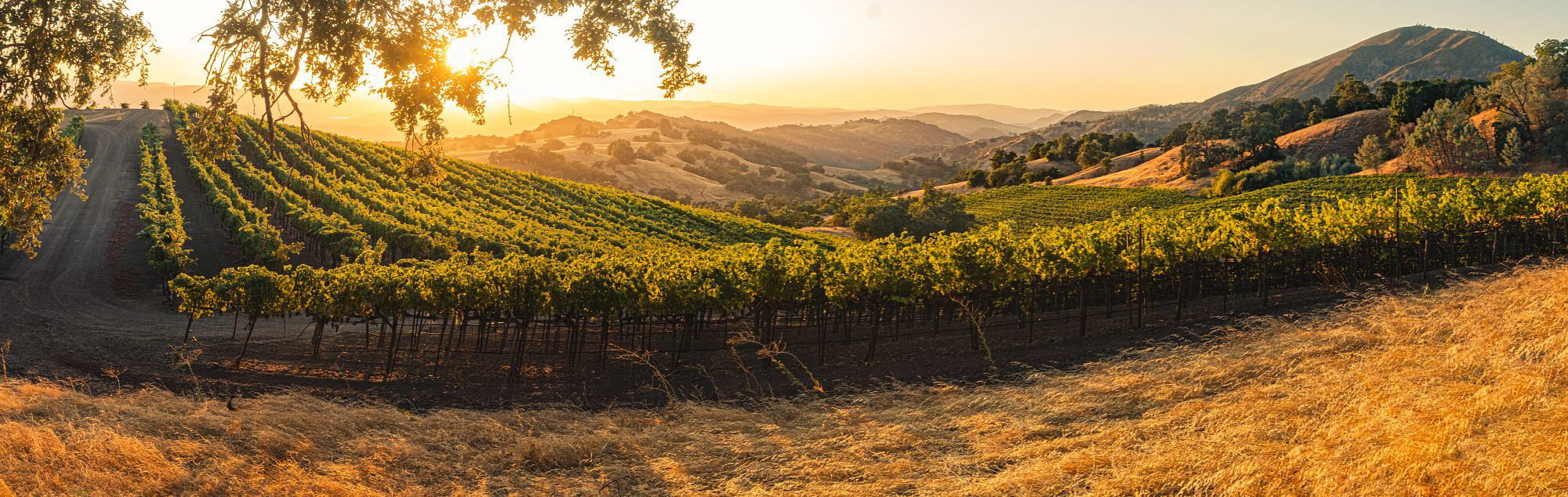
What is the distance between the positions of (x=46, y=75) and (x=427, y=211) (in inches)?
1937

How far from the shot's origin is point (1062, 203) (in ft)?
301

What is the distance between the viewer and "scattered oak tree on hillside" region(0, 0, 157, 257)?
1155 cm

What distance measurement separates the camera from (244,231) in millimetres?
42156

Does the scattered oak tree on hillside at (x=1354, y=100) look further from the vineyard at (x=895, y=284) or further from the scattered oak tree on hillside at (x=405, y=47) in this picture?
the scattered oak tree on hillside at (x=405, y=47)

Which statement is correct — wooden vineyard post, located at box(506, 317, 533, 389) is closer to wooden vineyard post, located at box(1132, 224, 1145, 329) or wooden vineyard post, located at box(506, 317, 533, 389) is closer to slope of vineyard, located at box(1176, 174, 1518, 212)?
wooden vineyard post, located at box(1132, 224, 1145, 329)

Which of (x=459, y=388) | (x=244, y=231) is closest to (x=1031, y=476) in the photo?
(x=459, y=388)

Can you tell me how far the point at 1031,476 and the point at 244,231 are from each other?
4472cm

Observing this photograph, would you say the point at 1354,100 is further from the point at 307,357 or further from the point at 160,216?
the point at 160,216

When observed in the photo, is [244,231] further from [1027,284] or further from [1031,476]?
[1031,476]

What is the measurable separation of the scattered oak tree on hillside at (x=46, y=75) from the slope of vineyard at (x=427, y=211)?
15778mm

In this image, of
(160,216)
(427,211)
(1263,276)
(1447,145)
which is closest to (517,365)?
(1263,276)

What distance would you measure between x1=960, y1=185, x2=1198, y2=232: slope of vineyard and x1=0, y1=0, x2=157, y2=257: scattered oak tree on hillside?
7146cm

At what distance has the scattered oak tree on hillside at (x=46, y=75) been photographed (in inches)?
455

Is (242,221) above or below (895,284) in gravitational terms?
below
